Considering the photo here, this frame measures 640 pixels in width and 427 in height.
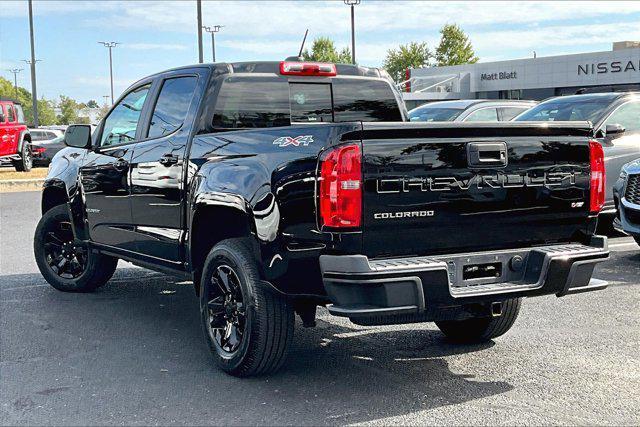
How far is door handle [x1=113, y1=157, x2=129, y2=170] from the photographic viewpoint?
22.2ft

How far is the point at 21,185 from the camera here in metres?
22.5

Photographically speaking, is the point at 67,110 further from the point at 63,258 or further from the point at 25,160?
the point at 63,258

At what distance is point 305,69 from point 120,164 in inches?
68.0

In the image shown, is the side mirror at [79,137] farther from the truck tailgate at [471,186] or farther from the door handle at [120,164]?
the truck tailgate at [471,186]

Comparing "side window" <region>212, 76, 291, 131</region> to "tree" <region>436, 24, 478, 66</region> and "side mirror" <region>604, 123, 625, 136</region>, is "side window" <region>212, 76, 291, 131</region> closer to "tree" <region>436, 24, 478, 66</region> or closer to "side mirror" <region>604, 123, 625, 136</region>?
"side mirror" <region>604, 123, 625, 136</region>

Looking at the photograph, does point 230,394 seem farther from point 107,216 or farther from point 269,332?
point 107,216

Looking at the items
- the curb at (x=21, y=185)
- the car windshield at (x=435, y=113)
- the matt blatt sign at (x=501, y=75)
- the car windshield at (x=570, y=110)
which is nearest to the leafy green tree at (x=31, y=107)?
the matt blatt sign at (x=501, y=75)

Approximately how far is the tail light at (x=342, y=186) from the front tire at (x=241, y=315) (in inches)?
28.8

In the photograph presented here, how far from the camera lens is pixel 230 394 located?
4965 mm

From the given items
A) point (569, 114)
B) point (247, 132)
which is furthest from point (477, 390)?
point (569, 114)

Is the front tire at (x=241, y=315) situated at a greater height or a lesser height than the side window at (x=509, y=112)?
lesser

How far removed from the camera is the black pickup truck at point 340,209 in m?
4.48

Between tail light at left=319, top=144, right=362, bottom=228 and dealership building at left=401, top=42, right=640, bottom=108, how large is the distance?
44.3 meters

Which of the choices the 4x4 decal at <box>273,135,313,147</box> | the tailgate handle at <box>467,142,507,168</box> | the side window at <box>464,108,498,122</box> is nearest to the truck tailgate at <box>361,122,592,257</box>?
the tailgate handle at <box>467,142,507,168</box>
